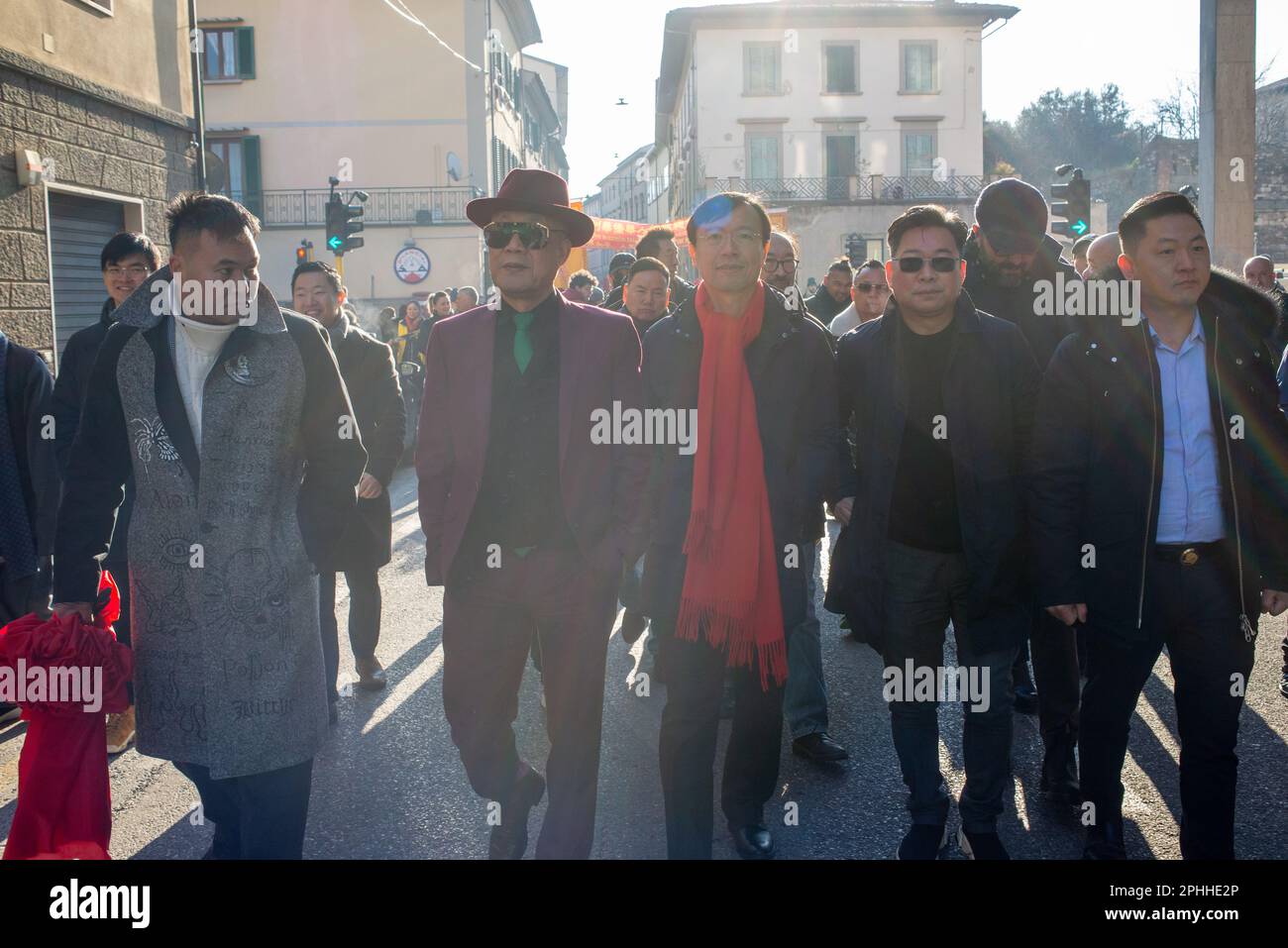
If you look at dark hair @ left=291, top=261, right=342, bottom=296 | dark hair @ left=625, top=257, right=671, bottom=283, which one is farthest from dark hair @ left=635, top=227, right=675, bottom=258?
dark hair @ left=291, top=261, right=342, bottom=296

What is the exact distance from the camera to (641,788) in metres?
4.51

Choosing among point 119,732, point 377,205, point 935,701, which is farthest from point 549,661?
point 377,205

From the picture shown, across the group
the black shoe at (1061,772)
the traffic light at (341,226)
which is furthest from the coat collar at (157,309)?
the traffic light at (341,226)

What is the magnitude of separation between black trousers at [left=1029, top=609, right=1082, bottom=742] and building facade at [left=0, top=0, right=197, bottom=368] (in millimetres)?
8289

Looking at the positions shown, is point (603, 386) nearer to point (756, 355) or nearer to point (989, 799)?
point (756, 355)

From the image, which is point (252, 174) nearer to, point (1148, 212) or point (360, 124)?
point (360, 124)

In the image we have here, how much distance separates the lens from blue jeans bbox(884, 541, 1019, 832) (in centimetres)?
359

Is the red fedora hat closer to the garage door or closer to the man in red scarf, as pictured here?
the man in red scarf

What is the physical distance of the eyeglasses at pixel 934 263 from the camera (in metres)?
3.61
